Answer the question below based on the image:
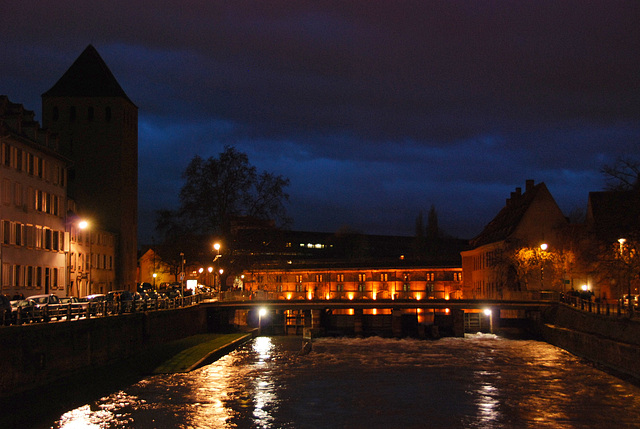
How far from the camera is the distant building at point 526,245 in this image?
2916 inches

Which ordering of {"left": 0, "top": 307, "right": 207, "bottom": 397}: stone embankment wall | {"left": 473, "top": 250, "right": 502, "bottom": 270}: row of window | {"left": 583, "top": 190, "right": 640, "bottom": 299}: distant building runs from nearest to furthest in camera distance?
{"left": 0, "top": 307, "right": 207, "bottom": 397}: stone embankment wall, {"left": 583, "top": 190, "right": 640, "bottom": 299}: distant building, {"left": 473, "top": 250, "right": 502, "bottom": 270}: row of window

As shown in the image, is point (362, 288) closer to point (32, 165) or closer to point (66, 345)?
point (32, 165)

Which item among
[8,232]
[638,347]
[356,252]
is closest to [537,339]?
[638,347]

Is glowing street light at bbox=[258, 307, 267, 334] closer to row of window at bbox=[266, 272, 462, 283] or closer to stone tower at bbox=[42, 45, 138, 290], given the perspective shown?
stone tower at bbox=[42, 45, 138, 290]

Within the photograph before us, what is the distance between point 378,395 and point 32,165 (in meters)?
36.1

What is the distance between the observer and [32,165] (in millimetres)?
60188

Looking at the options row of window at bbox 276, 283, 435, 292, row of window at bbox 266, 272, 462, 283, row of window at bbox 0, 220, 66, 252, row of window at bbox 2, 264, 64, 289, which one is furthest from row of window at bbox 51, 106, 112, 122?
row of window at bbox 276, 283, 435, 292

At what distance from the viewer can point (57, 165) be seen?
6638cm

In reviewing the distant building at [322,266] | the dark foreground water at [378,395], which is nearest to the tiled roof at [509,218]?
the distant building at [322,266]

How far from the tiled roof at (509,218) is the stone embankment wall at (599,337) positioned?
895 inches

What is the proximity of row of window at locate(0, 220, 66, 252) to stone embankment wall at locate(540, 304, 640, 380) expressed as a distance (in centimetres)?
3810

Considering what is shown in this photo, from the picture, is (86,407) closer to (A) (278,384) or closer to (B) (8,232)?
(A) (278,384)

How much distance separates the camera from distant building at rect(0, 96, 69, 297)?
54.5 metres

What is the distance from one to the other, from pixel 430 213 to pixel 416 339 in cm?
9859
